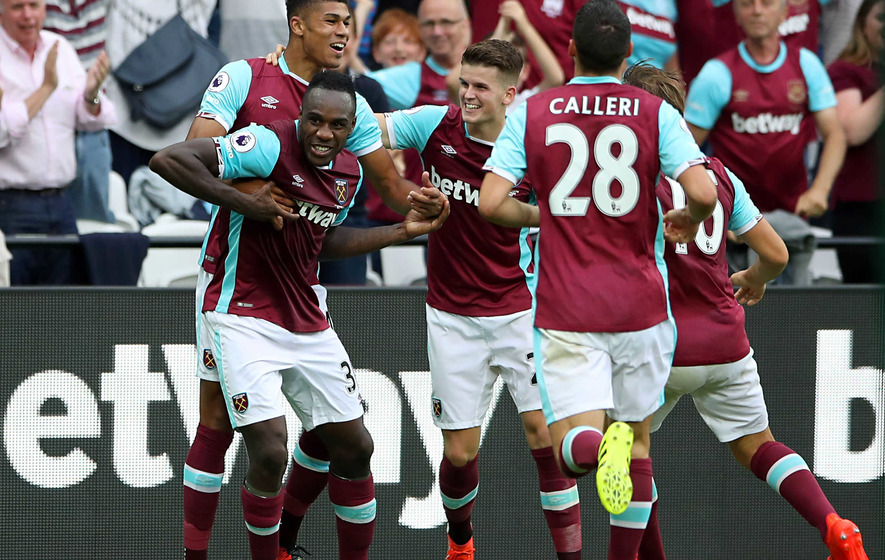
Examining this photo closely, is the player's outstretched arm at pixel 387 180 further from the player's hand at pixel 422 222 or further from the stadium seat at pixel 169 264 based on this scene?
the stadium seat at pixel 169 264

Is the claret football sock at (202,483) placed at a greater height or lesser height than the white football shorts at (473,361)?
lesser

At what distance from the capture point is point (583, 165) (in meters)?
4.68

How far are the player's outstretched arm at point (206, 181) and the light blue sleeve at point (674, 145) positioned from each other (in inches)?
60.1

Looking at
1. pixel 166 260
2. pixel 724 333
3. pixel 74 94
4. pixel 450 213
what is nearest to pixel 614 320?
pixel 724 333

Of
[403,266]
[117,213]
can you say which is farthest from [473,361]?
[117,213]

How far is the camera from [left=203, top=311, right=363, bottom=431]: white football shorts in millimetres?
5238

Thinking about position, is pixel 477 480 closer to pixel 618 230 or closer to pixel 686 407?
pixel 686 407

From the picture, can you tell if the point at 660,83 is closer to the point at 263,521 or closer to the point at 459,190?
the point at 459,190

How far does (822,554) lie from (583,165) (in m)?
2.98

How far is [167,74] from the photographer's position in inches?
315

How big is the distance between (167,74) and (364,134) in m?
2.81

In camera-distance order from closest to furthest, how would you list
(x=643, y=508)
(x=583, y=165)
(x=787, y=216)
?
(x=583, y=165) → (x=643, y=508) → (x=787, y=216)

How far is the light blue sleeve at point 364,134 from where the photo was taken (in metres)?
5.60

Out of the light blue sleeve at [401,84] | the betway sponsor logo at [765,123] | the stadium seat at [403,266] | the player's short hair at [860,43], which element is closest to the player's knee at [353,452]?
the stadium seat at [403,266]
